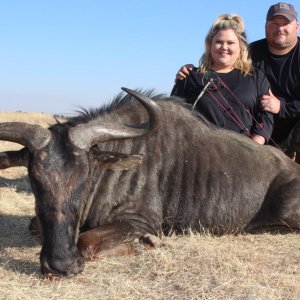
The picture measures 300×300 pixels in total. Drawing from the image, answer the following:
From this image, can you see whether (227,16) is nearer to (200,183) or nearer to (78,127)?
(200,183)

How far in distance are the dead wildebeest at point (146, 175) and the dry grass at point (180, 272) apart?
26cm

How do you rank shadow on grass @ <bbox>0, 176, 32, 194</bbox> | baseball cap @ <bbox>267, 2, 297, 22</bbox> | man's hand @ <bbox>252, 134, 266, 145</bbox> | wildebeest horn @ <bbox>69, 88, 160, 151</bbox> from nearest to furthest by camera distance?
wildebeest horn @ <bbox>69, 88, 160, 151</bbox> < man's hand @ <bbox>252, 134, 266, 145</bbox> < baseball cap @ <bbox>267, 2, 297, 22</bbox> < shadow on grass @ <bbox>0, 176, 32, 194</bbox>

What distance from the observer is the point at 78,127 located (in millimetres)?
4715

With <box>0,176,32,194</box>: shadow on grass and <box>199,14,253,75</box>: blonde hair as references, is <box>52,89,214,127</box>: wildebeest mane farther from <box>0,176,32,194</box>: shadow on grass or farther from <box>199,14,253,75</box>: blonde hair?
<box>0,176,32,194</box>: shadow on grass

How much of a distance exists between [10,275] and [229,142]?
2.96 meters

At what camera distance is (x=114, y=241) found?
5039 mm

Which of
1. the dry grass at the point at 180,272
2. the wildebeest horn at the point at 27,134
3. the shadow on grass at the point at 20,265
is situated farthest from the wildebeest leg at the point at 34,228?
the wildebeest horn at the point at 27,134

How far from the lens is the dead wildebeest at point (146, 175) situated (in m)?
4.53

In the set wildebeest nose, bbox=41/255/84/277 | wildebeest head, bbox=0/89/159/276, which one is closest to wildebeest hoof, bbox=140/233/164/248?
wildebeest head, bbox=0/89/159/276

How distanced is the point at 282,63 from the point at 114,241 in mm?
4270

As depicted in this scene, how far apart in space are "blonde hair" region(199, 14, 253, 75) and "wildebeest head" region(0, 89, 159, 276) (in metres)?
2.56

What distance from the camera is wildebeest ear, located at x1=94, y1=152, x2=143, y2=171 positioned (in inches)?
195

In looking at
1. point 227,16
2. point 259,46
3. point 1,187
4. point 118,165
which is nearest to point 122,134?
point 118,165

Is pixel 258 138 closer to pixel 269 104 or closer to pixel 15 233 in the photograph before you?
pixel 269 104
